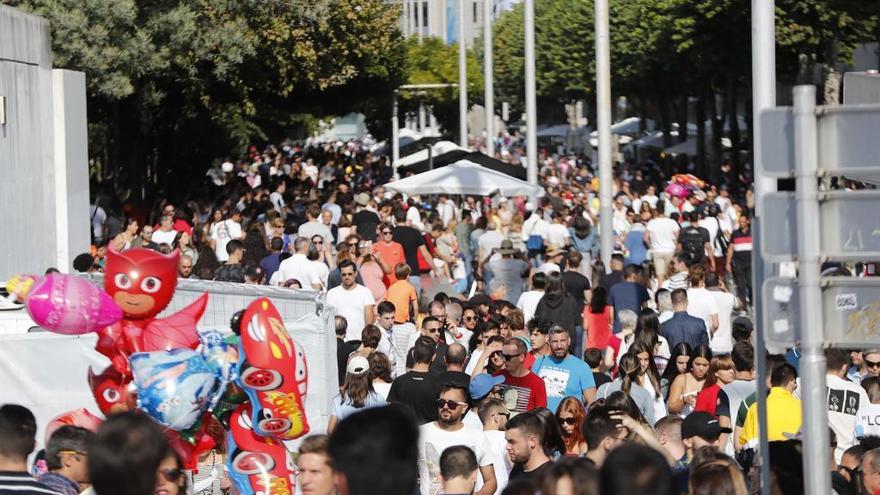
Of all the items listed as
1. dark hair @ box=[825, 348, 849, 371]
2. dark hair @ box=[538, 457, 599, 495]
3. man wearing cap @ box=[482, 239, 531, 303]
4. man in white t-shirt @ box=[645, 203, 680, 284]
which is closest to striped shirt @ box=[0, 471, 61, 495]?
dark hair @ box=[538, 457, 599, 495]

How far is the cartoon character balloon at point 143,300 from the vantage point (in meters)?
8.29

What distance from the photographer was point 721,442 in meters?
8.43

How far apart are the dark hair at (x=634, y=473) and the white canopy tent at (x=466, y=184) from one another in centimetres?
2233

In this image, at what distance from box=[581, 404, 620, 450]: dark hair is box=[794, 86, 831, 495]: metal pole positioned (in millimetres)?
1648

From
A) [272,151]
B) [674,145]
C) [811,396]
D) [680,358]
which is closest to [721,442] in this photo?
[680,358]

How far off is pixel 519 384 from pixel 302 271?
20.8 feet

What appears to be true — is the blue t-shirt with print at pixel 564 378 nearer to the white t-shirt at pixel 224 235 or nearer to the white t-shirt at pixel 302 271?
the white t-shirt at pixel 302 271

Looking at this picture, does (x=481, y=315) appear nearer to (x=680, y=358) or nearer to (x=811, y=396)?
(x=680, y=358)

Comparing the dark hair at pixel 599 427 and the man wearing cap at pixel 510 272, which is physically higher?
Result: the man wearing cap at pixel 510 272

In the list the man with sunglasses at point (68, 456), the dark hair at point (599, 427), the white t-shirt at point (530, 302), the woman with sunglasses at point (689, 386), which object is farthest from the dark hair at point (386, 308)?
the man with sunglasses at point (68, 456)

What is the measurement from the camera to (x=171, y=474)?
561cm

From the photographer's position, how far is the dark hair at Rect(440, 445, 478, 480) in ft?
22.4

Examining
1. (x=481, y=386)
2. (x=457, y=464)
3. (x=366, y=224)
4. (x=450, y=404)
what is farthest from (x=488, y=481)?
(x=366, y=224)

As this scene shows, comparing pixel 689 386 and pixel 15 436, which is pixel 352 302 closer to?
pixel 689 386
